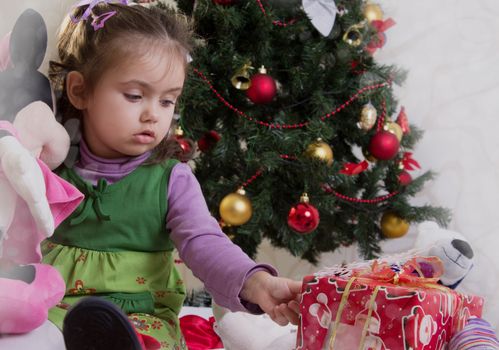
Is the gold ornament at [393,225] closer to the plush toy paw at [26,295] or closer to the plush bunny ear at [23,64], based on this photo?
the plush toy paw at [26,295]

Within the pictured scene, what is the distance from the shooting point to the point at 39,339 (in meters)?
0.53

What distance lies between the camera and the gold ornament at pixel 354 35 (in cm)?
141

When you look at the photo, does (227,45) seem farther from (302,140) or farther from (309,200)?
(309,200)

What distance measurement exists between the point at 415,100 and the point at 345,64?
18.2 inches

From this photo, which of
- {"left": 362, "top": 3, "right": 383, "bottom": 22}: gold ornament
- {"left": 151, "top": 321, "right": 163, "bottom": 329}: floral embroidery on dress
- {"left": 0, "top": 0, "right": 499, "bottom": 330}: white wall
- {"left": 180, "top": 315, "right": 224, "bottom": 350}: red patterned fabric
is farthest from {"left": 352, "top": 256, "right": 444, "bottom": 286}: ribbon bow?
{"left": 0, "top": 0, "right": 499, "bottom": 330}: white wall

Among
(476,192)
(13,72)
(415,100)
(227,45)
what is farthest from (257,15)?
(13,72)

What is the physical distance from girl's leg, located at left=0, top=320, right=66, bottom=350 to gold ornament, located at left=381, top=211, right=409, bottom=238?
1096 millimetres

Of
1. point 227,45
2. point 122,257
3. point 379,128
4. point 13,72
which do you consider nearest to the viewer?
point 13,72

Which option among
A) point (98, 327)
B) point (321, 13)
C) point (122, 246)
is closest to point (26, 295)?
point (98, 327)

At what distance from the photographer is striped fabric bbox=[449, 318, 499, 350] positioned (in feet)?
2.15

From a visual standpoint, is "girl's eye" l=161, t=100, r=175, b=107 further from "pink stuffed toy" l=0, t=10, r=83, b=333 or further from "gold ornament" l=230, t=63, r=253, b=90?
"gold ornament" l=230, t=63, r=253, b=90

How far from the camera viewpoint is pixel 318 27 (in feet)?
4.48

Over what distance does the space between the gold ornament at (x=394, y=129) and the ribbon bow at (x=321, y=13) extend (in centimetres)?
26

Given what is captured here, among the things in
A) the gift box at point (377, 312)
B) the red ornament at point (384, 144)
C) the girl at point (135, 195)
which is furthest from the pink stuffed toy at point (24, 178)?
the red ornament at point (384, 144)
